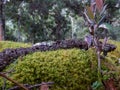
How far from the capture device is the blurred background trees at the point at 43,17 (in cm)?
862

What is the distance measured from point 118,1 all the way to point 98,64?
627cm

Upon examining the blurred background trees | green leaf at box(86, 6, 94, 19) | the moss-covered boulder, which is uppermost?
the blurred background trees

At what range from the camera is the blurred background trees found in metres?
8.62

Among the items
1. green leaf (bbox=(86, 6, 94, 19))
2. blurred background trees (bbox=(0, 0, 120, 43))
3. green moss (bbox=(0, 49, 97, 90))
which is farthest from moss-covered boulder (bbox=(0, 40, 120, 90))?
blurred background trees (bbox=(0, 0, 120, 43))

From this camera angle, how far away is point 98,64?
1.78 m

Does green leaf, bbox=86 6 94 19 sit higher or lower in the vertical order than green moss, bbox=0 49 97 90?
higher

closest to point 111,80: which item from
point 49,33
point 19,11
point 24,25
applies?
point 19,11

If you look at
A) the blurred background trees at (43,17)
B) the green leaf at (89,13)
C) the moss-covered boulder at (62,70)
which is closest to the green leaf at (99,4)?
the green leaf at (89,13)

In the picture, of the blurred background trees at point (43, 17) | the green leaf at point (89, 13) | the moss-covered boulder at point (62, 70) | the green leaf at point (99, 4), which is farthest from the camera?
the blurred background trees at point (43, 17)

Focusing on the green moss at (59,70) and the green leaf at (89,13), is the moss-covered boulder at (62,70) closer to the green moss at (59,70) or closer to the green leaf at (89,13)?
the green moss at (59,70)

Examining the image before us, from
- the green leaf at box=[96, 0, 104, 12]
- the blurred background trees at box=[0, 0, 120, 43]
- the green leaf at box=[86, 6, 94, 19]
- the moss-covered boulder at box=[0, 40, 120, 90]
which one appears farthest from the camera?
the blurred background trees at box=[0, 0, 120, 43]

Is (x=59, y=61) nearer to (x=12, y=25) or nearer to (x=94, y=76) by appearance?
(x=94, y=76)

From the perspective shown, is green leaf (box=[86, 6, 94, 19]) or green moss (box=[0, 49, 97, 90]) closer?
green leaf (box=[86, 6, 94, 19])

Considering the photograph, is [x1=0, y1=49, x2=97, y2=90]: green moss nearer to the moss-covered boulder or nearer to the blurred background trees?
the moss-covered boulder
